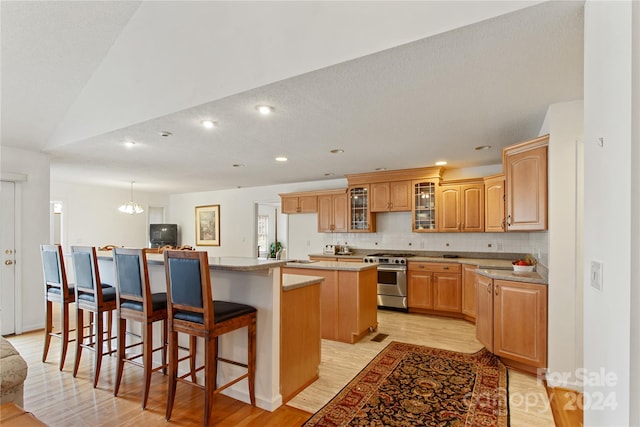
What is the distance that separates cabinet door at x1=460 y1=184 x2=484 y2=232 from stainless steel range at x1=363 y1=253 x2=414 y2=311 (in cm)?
107

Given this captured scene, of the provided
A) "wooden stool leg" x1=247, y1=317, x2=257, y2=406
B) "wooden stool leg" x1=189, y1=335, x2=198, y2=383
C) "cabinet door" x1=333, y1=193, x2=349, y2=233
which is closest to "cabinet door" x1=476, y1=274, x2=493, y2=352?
"wooden stool leg" x1=247, y1=317, x2=257, y2=406

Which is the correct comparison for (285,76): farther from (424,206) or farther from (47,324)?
(424,206)

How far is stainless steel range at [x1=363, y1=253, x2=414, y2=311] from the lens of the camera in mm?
5160

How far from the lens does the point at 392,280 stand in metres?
5.23

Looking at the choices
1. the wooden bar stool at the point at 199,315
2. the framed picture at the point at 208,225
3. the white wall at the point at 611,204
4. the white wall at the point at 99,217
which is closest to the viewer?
the white wall at the point at 611,204

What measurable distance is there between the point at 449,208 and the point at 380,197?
44.6 inches

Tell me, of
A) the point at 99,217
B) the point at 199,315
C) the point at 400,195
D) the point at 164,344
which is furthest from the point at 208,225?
the point at 199,315

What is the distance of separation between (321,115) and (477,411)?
257cm

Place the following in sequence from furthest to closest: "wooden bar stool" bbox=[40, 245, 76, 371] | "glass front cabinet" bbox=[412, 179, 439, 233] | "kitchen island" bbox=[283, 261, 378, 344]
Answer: "glass front cabinet" bbox=[412, 179, 439, 233] < "kitchen island" bbox=[283, 261, 378, 344] < "wooden bar stool" bbox=[40, 245, 76, 371]

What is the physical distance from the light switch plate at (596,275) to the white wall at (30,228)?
5.58 m

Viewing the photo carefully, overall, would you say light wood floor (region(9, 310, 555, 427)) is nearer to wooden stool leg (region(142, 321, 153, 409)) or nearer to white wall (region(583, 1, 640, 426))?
wooden stool leg (region(142, 321, 153, 409))

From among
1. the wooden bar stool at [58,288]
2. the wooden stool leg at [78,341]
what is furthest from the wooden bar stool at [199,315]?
the wooden bar stool at [58,288]

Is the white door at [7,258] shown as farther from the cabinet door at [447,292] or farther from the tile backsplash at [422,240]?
the cabinet door at [447,292]

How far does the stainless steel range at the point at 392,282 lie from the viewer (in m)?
5.16
